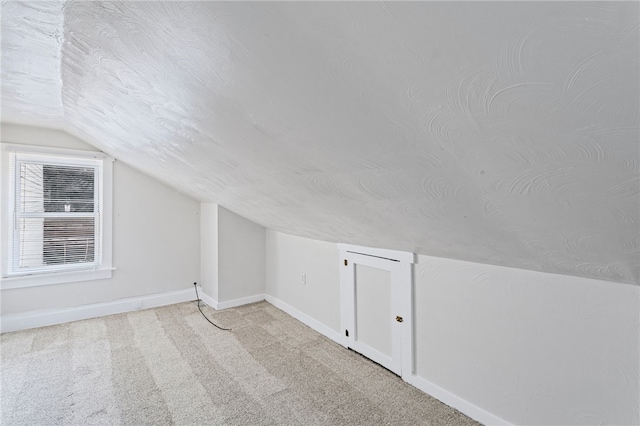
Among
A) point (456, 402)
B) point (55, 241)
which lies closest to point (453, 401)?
point (456, 402)

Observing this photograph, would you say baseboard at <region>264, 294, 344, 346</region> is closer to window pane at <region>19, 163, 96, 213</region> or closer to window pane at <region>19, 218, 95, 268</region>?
window pane at <region>19, 218, 95, 268</region>

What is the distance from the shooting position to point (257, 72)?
0.96 meters

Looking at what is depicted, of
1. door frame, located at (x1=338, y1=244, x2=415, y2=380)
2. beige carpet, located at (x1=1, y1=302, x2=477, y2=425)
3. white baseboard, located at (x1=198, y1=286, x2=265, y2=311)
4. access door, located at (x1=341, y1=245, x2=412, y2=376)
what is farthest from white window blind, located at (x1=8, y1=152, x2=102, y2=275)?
door frame, located at (x1=338, y1=244, x2=415, y2=380)

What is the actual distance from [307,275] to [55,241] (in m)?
2.68

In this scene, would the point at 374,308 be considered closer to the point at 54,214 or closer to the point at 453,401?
the point at 453,401

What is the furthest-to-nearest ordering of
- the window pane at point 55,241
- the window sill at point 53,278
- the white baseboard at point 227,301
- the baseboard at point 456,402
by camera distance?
1. the white baseboard at point 227,301
2. the window pane at point 55,241
3. the window sill at point 53,278
4. the baseboard at point 456,402

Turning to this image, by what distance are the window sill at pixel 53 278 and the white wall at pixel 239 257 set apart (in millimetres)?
1234

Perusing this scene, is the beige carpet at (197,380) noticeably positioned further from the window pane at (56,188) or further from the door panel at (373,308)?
the window pane at (56,188)

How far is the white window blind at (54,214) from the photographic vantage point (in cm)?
304

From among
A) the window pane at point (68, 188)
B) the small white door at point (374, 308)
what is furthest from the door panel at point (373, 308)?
the window pane at point (68, 188)

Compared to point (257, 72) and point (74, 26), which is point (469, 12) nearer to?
point (257, 72)

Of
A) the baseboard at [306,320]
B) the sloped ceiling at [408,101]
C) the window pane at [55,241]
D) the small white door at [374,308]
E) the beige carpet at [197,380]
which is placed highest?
the sloped ceiling at [408,101]

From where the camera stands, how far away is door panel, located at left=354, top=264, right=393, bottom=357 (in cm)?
226

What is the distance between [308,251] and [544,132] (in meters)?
2.56
